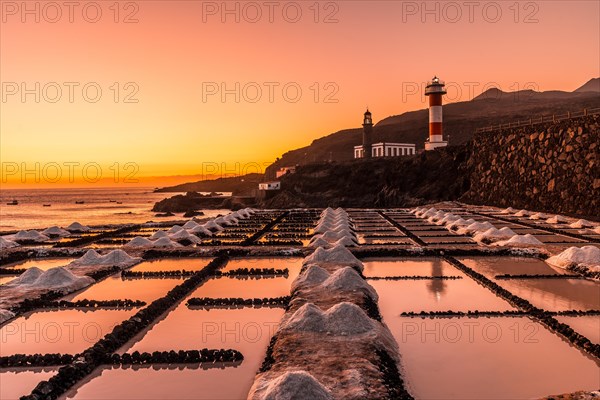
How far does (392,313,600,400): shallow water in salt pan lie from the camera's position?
7.43m

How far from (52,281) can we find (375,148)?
81166 mm

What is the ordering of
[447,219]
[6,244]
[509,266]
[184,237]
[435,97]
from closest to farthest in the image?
[509,266]
[6,244]
[184,237]
[447,219]
[435,97]

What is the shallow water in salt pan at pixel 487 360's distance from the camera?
743cm

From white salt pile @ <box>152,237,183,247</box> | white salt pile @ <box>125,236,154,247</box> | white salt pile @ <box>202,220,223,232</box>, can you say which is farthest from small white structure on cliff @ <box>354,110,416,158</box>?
white salt pile @ <box>125,236,154,247</box>

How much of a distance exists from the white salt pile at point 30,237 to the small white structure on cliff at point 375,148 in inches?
2285

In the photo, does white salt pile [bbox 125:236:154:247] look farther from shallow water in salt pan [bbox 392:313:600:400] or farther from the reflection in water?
shallow water in salt pan [bbox 392:313:600:400]

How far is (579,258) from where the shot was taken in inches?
633

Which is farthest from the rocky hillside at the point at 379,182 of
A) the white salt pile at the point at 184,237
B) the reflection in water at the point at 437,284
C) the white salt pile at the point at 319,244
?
the reflection in water at the point at 437,284

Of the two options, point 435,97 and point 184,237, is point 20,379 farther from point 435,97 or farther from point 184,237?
point 435,97

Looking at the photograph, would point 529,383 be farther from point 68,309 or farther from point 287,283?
point 68,309

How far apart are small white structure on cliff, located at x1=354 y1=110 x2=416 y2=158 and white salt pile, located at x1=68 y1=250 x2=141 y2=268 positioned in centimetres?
6333

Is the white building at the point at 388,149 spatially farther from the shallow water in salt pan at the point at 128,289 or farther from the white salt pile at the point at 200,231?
the shallow water in salt pan at the point at 128,289

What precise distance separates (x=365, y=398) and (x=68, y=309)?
851cm

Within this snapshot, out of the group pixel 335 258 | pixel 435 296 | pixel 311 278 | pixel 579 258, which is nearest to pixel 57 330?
pixel 311 278
